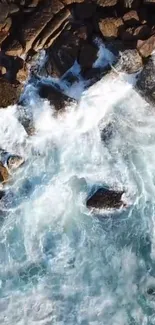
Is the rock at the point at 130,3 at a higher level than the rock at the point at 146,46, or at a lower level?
higher

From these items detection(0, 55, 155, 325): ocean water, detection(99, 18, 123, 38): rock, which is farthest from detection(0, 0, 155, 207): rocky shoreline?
detection(0, 55, 155, 325): ocean water

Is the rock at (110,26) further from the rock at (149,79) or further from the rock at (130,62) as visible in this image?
the rock at (149,79)

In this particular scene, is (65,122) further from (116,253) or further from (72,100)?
(116,253)

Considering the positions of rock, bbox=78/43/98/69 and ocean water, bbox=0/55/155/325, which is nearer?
ocean water, bbox=0/55/155/325

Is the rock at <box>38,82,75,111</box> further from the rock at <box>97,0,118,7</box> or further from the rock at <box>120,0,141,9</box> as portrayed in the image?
the rock at <box>120,0,141,9</box>

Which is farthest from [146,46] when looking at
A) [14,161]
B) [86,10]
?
[14,161]

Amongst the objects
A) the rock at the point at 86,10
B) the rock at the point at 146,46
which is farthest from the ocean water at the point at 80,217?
the rock at the point at 86,10

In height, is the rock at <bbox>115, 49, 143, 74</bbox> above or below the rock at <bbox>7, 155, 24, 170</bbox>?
above
